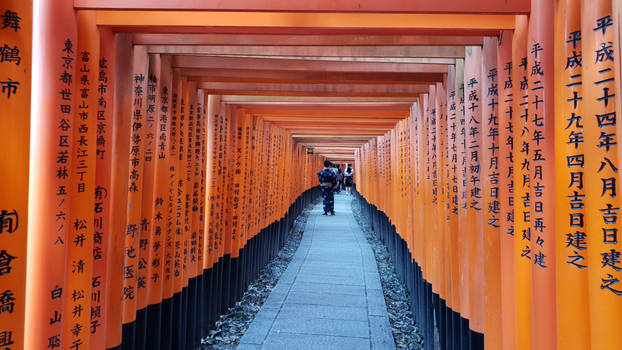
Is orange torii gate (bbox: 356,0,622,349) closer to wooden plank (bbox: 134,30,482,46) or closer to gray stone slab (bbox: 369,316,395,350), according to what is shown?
wooden plank (bbox: 134,30,482,46)

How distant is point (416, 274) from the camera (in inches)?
198

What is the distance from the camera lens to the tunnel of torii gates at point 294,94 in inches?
54.9

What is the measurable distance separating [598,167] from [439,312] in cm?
270

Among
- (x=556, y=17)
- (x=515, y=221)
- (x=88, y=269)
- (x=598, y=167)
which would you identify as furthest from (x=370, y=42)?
(x=88, y=269)

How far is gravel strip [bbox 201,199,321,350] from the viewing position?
175 inches

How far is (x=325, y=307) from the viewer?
550 cm

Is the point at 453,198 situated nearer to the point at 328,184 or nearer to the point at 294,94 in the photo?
the point at 294,94

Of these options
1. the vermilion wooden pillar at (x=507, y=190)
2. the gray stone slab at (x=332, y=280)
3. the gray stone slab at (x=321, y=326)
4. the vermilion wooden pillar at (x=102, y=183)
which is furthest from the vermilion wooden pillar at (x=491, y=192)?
the gray stone slab at (x=332, y=280)

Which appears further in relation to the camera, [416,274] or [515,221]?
[416,274]

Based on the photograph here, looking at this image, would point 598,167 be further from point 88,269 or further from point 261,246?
point 261,246

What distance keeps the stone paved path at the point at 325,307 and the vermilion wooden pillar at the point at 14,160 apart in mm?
3117

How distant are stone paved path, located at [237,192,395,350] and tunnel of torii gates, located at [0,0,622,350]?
0.81 metres

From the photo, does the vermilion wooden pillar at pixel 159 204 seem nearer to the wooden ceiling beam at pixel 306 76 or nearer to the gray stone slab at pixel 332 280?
the wooden ceiling beam at pixel 306 76

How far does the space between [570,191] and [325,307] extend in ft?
14.9
